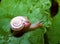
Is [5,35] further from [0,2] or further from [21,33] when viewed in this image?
[0,2]

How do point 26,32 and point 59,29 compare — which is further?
point 59,29

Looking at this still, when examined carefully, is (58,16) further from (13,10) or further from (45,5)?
(13,10)

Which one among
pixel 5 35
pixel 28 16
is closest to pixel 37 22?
pixel 28 16

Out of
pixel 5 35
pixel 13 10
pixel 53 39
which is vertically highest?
pixel 13 10

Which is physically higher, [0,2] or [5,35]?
[0,2]
